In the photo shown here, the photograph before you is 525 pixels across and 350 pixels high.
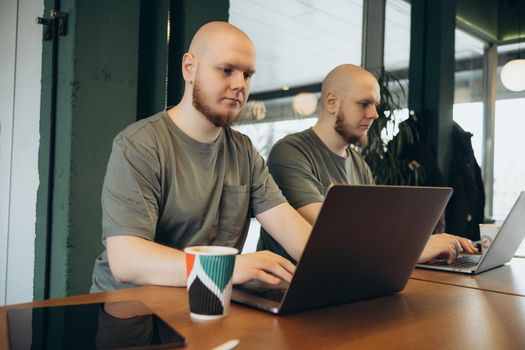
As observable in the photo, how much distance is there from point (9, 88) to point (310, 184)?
5.24ft

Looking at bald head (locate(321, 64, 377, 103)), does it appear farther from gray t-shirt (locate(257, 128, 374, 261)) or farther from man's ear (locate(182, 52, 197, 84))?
man's ear (locate(182, 52, 197, 84))

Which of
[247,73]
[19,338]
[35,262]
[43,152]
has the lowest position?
[35,262]

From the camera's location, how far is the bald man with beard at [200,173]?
1.35m

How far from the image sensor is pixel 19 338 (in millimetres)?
718

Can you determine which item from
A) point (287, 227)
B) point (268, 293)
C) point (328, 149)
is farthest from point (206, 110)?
point (328, 149)

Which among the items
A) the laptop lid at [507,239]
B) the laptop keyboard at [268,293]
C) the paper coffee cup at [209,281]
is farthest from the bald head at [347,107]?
the paper coffee cup at [209,281]

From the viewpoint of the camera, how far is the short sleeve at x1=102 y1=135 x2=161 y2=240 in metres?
1.25

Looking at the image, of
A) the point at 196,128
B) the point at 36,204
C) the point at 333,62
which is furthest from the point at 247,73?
the point at 333,62

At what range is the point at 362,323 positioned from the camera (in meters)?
0.88

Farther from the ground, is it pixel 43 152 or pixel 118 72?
pixel 118 72

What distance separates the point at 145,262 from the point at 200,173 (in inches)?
18.7

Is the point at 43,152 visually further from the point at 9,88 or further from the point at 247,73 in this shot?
the point at 247,73

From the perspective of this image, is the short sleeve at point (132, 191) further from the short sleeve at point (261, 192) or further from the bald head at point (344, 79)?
the bald head at point (344, 79)

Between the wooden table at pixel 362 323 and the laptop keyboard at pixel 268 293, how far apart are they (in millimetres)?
62
